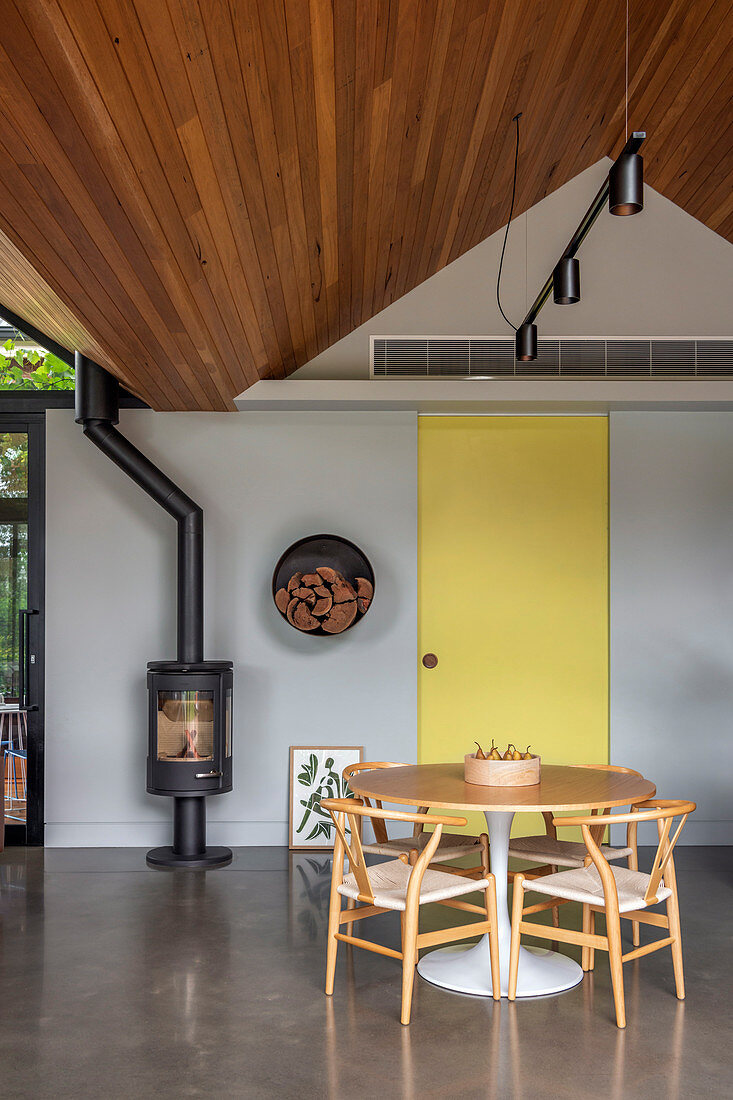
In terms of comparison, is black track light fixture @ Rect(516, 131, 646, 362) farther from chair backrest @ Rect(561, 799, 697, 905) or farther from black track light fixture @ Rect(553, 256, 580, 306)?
chair backrest @ Rect(561, 799, 697, 905)

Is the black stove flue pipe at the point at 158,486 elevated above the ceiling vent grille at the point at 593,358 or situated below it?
below

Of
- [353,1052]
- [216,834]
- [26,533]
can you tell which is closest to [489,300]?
[26,533]

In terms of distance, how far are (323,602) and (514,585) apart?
4.11 ft

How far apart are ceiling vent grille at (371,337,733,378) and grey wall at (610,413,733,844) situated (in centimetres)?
43

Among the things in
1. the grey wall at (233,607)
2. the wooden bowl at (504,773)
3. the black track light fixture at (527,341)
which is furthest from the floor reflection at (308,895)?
the black track light fixture at (527,341)

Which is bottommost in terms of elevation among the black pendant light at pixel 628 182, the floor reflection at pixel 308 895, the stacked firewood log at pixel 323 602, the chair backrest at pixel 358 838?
the floor reflection at pixel 308 895

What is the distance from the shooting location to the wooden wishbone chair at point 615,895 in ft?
10.4

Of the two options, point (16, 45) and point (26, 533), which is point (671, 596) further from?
point (16, 45)

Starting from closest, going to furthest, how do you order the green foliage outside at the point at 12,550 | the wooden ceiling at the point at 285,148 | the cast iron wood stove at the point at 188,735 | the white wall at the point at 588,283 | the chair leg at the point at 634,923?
the wooden ceiling at the point at 285,148 < the chair leg at the point at 634,923 < the cast iron wood stove at the point at 188,735 < the white wall at the point at 588,283 < the green foliage outside at the point at 12,550

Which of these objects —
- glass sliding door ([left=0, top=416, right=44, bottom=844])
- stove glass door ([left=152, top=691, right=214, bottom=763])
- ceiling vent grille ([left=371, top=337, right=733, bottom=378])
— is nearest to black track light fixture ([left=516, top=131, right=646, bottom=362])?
ceiling vent grille ([left=371, top=337, right=733, bottom=378])

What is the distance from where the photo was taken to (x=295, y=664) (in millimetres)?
5770

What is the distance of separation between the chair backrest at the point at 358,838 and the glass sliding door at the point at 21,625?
2921 mm

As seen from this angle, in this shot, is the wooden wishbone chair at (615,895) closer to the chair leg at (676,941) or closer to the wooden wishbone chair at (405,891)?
the chair leg at (676,941)

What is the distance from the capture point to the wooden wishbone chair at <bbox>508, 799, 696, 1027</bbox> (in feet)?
10.4
